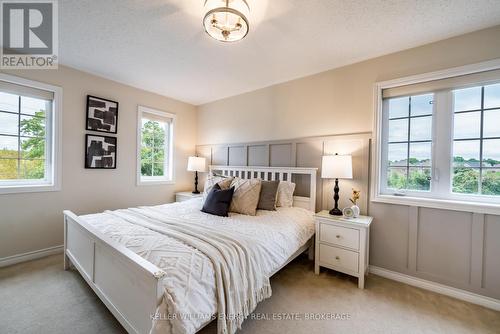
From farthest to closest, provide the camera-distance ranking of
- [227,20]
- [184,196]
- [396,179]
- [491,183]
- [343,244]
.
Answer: [184,196] < [396,179] < [343,244] < [491,183] < [227,20]

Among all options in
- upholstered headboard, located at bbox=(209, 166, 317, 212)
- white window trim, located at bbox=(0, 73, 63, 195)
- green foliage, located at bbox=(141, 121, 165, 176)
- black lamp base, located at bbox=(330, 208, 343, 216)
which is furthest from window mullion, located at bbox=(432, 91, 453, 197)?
white window trim, located at bbox=(0, 73, 63, 195)

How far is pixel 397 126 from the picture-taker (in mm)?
2420

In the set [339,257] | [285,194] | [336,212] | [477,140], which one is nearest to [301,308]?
[339,257]

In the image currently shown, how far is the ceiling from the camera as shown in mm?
1691

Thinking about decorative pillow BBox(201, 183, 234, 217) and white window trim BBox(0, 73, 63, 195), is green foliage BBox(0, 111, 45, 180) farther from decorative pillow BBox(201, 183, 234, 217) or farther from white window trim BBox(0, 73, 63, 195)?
decorative pillow BBox(201, 183, 234, 217)

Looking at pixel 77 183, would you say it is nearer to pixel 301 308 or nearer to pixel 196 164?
pixel 196 164

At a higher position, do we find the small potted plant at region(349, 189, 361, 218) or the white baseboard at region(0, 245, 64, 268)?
the small potted plant at region(349, 189, 361, 218)

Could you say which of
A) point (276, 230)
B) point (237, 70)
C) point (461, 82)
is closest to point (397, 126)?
point (461, 82)

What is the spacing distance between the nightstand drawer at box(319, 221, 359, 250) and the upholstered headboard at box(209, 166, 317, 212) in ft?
1.37

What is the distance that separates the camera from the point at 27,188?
2521 millimetres

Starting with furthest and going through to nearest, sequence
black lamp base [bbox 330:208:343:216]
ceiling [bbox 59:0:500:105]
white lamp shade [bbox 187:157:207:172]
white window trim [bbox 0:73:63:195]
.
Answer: white lamp shade [bbox 187:157:207:172] → white window trim [bbox 0:73:63:195] → black lamp base [bbox 330:208:343:216] → ceiling [bbox 59:0:500:105]

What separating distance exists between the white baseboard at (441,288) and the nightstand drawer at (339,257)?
0.51 meters

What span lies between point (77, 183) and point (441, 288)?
174 inches

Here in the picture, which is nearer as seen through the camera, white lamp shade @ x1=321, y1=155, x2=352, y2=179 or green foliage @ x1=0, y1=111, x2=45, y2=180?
white lamp shade @ x1=321, y1=155, x2=352, y2=179
